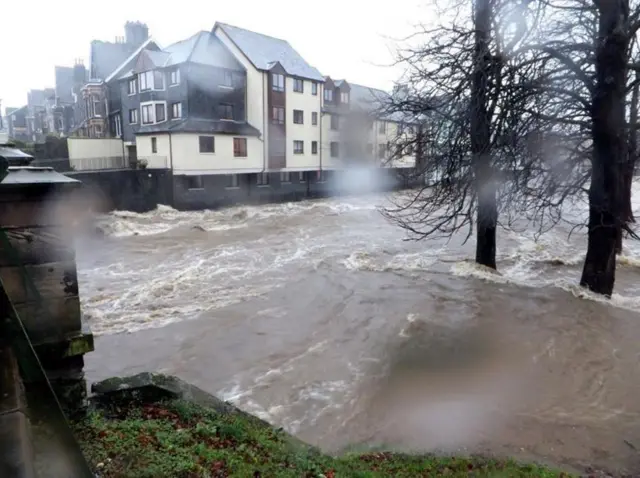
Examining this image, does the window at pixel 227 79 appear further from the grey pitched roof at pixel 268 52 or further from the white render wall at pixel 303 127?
the white render wall at pixel 303 127

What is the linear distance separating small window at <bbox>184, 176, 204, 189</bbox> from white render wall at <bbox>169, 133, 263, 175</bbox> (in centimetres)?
50

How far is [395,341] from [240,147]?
24.7 metres

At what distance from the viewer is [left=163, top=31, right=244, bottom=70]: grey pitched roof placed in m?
31.1

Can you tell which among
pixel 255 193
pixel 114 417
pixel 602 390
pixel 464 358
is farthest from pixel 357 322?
pixel 255 193

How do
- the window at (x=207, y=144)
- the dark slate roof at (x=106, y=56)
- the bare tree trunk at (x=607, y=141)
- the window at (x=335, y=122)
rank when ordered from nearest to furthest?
1. the bare tree trunk at (x=607, y=141)
2. the window at (x=207, y=144)
3. the window at (x=335, y=122)
4. the dark slate roof at (x=106, y=56)

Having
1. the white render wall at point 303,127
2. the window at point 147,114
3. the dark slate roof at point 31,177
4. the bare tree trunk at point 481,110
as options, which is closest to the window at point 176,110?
the window at point 147,114

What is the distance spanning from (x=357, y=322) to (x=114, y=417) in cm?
684

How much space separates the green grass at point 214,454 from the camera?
127 inches

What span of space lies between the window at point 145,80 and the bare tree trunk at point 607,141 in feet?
96.0

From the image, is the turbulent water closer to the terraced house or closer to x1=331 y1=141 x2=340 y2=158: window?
the terraced house

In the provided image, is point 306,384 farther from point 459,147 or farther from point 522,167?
point 522,167

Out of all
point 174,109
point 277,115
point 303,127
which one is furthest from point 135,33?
point 303,127

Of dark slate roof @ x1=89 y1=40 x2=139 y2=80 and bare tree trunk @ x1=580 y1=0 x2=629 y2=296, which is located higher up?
dark slate roof @ x1=89 y1=40 x2=139 y2=80

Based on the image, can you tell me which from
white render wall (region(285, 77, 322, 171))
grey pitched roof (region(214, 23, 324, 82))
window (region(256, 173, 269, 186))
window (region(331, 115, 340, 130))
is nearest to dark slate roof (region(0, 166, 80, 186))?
window (region(256, 173, 269, 186))
